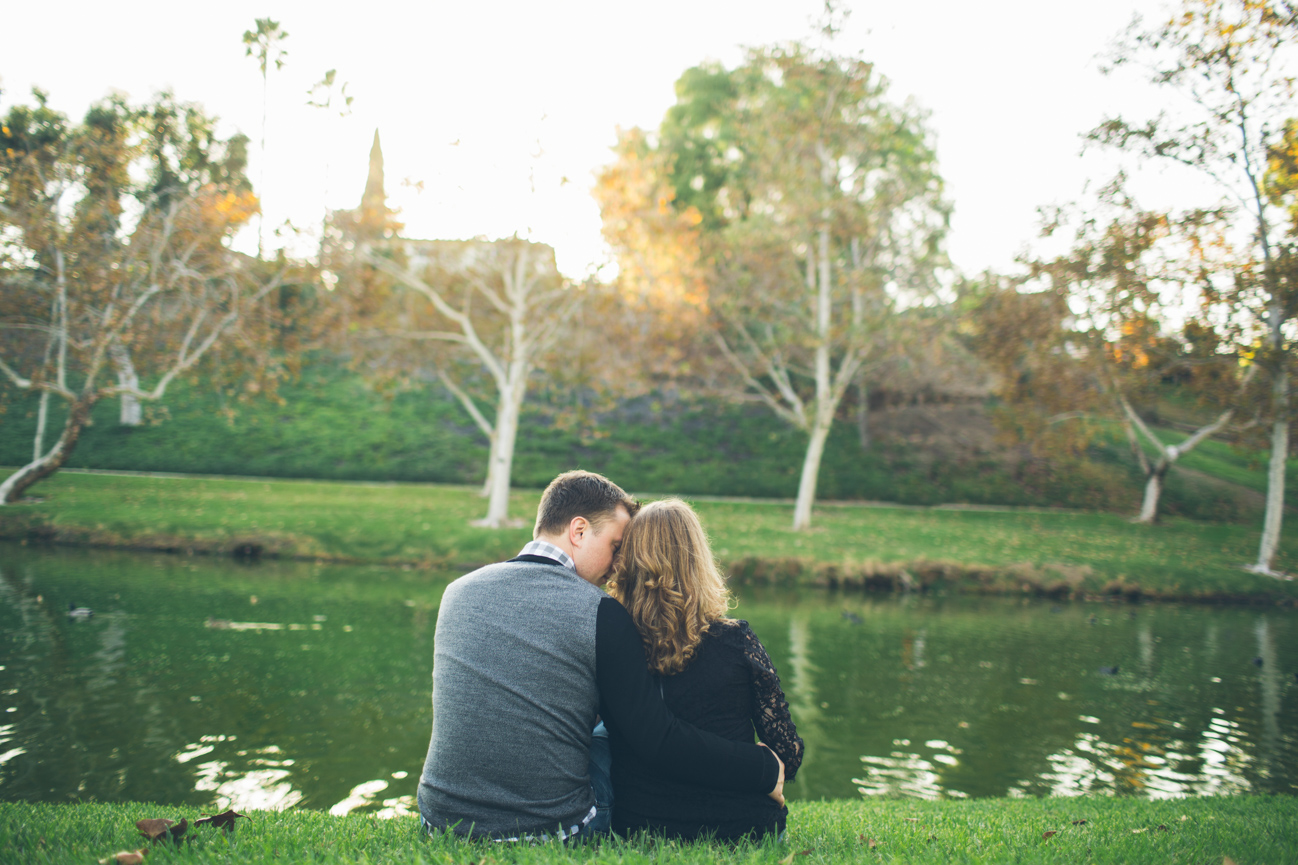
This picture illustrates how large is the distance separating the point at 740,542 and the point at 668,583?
16.2m

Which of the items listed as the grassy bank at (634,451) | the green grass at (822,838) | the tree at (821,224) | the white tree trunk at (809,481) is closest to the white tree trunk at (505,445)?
the tree at (821,224)

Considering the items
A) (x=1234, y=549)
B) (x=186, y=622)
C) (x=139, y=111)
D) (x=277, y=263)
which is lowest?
(x=186, y=622)

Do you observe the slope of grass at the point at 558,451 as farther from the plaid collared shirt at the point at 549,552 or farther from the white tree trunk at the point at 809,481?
the plaid collared shirt at the point at 549,552

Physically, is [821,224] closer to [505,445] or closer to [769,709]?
[505,445]

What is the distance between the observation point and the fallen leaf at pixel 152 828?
3.21 m

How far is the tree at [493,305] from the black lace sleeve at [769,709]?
1714 cm

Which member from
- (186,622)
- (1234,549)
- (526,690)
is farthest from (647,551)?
(1234,549)

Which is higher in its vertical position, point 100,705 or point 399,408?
point 399,408

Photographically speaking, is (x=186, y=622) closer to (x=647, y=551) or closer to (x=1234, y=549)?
(x=647, y=551)

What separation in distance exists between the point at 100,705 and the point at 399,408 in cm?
2698

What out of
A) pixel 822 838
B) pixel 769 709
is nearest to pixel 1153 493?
pixel 822 838

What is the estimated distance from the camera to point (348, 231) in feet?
64.4

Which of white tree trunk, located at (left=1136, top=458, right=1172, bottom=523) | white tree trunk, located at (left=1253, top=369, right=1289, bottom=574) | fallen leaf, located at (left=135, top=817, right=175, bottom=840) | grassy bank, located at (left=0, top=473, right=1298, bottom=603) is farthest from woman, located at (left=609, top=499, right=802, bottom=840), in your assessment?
white tree trunk, located at (left=1136, top=458, right=1172, bottom=523)

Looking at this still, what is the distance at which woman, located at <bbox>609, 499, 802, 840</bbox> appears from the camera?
305 cm
